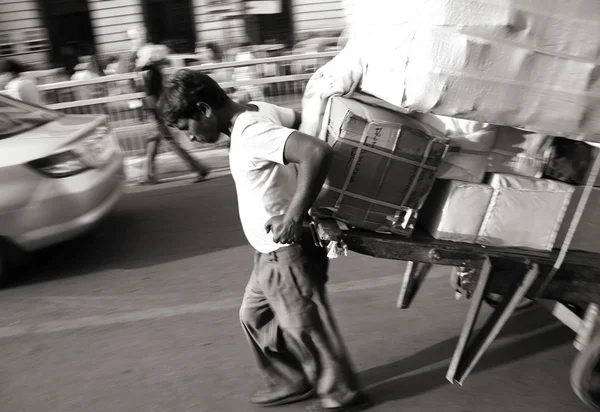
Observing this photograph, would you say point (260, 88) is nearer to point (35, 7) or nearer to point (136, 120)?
point (136, 120)

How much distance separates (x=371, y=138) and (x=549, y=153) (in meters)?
0.73

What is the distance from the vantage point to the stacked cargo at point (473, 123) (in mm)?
1999

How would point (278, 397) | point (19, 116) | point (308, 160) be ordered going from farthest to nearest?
point (19, 116), point (278, 397), point (308, 160)

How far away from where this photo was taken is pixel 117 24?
1320 centimetres

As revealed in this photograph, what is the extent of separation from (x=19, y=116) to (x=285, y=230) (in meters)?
3.45

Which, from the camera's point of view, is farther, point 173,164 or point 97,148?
point 173,164

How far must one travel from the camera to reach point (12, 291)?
418 cm

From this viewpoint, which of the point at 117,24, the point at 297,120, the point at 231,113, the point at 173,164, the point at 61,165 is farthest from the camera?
the point at 117,24

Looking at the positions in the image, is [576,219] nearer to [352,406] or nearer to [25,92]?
[352,406]

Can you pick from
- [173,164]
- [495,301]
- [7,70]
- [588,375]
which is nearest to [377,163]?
[588,375]

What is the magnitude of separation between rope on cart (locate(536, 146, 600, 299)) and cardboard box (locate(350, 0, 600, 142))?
0.16m

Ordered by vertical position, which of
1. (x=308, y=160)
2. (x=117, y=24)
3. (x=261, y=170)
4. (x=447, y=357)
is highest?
(x=308, y=160)

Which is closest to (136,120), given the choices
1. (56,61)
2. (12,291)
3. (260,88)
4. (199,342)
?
(260,88)

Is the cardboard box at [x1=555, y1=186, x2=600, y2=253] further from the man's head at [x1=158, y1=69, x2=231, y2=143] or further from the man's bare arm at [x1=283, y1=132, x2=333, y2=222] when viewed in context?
the man's head at [x1=158, y1=69, x2=231, y2=143]
